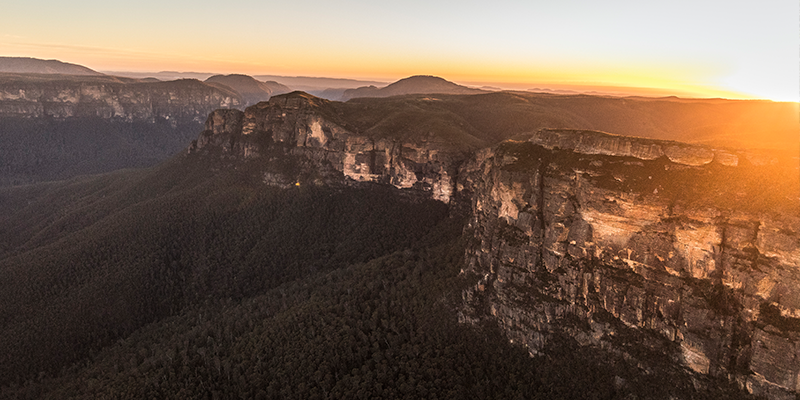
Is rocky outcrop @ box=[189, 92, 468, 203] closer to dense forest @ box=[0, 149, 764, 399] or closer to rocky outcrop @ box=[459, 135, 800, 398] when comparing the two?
dense forest @ box=[0, 149, 764, 399]

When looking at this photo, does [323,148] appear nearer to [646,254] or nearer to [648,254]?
[646,254]

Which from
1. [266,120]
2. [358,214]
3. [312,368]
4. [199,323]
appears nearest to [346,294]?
[312,368]

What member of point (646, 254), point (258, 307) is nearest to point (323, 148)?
point (258, 307)

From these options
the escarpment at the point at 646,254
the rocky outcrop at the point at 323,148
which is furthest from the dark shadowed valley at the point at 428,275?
the rocky outcrop at the point at 323,148

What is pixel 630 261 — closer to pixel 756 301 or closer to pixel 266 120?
pixel 756 301

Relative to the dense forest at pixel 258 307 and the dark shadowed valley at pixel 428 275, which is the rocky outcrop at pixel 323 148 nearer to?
the dark shadowed valley at pixel 428 275

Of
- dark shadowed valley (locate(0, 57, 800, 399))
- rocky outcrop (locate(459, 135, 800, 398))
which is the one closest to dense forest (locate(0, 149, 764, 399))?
dark shadowed valley (locate(0, 57, 800, 399))

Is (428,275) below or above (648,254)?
→ below
